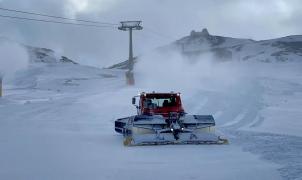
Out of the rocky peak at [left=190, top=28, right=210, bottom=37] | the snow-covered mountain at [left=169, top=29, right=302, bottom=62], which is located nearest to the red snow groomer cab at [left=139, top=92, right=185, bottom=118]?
the snow-covered mountain at [left=169, top=29, right=302, bottom=62]

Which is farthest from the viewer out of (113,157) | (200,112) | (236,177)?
(200,112)

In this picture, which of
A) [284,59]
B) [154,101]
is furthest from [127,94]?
[284,59]

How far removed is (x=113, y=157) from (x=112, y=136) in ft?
19.3

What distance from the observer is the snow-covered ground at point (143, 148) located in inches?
430

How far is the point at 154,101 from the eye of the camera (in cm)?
1977

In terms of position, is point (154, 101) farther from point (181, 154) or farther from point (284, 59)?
point (284, 59)

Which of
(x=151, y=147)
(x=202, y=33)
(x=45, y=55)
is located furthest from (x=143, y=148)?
(x=202, y=33)

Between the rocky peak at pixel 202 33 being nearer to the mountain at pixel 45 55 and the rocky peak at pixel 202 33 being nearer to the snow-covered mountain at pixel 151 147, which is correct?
the mountain at pixel 45 55

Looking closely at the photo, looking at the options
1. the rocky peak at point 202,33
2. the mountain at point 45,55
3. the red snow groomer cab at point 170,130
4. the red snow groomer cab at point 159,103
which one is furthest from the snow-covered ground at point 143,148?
the rocky peak at point 202,33

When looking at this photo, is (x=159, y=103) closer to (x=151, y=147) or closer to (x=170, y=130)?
(x=170, y=130)

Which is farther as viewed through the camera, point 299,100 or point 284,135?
point 299,100

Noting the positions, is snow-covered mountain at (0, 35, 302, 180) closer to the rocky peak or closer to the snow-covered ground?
the snow-covered ground

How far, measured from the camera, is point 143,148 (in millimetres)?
15391

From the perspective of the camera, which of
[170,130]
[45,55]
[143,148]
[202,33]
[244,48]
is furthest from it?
[202,33]
